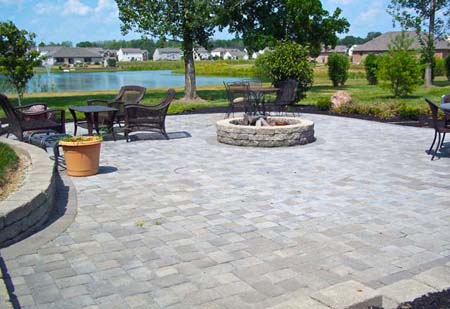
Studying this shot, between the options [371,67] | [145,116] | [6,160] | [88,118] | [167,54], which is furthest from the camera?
[167,54]

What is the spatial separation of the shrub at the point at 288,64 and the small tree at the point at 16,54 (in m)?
7.39

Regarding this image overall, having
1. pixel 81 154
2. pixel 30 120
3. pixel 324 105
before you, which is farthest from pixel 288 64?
pixel 81 154

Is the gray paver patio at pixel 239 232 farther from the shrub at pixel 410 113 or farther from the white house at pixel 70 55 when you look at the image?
the white house at pixel 70 55

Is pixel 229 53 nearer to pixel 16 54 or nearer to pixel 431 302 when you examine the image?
pixel 16 54

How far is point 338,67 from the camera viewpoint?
26469mm

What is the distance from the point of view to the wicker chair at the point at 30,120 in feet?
24.7

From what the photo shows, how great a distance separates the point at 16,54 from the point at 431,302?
14.9 meters

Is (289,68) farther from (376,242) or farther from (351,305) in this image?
(351,305)

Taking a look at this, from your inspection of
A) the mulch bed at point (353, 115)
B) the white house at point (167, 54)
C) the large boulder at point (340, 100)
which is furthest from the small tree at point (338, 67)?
the white house at point (167, 54)

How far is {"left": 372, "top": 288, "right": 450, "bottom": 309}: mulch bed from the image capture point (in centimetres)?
252

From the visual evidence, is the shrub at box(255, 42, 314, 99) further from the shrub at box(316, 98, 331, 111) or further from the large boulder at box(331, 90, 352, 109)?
the large boulder at box(331, 90, 352, 109)

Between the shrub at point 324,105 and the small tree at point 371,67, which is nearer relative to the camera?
the shrub at point 324,105

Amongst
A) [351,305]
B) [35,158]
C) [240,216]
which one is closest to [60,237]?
[240,216]

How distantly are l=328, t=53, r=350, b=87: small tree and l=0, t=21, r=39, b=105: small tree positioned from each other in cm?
1672
